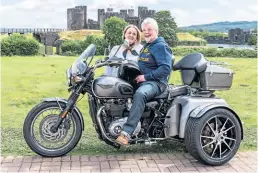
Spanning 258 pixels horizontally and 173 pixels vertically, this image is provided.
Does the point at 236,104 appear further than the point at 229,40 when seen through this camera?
No

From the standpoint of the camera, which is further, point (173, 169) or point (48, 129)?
point (48, 129)

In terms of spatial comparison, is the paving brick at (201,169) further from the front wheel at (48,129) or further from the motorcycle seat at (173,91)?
the front wheel at (48,129)

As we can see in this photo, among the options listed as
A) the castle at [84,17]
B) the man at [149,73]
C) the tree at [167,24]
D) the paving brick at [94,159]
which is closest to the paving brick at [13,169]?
the paving brick at [94,159]

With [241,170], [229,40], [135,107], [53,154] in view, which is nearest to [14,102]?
[53,154]

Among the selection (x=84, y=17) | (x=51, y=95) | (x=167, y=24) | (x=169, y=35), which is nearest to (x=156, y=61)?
(x=51, y=95)

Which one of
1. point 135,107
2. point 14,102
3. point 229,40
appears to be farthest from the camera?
point 229,40

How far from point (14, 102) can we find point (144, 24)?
474cm

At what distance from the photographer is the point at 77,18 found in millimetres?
85875

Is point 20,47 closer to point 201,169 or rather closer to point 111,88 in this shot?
point 111,88

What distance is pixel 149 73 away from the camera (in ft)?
16.8

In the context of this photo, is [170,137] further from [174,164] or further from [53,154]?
[53,154]

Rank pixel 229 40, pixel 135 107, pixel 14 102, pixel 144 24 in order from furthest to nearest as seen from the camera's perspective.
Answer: pixel 229 40
pixel 14 102
pixel 144 24
pixel 135 107

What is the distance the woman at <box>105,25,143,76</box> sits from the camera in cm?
599

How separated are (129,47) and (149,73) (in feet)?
3.53
